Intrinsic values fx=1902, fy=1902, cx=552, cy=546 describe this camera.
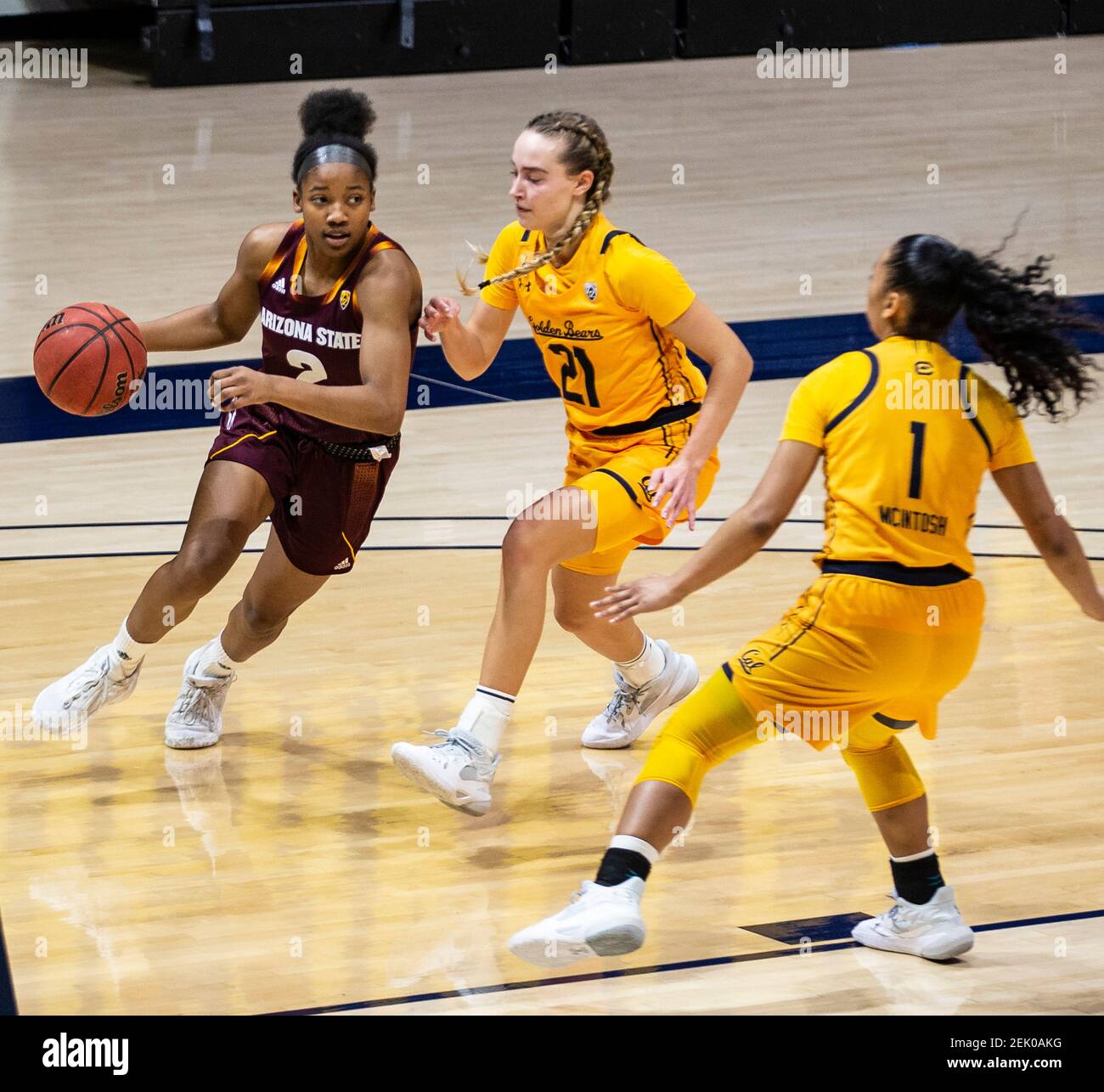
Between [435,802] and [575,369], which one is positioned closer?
[575,369]

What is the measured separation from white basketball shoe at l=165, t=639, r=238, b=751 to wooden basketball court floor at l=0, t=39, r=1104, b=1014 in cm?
8

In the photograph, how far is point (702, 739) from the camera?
3.34 m

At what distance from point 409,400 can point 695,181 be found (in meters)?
4.33

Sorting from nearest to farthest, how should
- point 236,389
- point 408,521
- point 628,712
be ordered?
point 236,389
point 628,712
point 408,521

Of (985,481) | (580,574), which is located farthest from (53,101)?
(580,574)

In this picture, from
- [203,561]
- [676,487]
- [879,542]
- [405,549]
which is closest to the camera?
[879,542]

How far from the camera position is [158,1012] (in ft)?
11.0

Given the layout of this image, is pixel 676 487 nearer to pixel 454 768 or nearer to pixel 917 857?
pixel 454 768

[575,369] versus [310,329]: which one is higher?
[310,329]

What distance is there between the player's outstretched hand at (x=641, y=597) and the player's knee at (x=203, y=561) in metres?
1.36

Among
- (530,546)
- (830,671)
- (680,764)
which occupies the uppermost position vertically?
(530,546)

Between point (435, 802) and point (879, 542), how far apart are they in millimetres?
1619

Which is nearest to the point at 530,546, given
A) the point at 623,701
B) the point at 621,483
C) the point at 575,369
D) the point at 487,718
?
the point at 621,483
